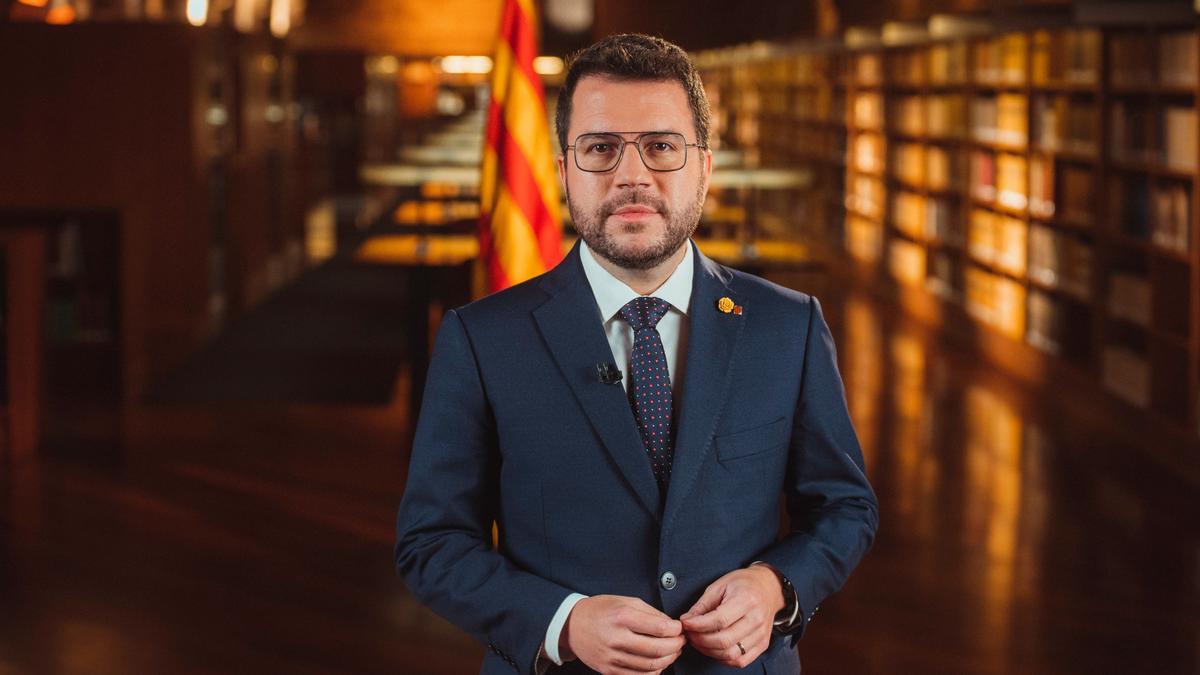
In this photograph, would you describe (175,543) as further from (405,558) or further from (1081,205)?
(1081,205)

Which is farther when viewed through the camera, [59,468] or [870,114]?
[870,114]

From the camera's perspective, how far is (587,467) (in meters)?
1.71

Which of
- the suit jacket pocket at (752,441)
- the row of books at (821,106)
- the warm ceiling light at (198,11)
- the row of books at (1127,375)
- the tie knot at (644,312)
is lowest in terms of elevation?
the row of books at (1127,375)

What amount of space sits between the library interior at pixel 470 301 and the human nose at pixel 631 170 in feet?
1.89

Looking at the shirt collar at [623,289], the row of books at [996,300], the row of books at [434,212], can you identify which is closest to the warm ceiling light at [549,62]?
the row of books at [434,212]

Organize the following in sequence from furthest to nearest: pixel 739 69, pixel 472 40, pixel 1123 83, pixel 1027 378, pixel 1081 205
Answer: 1. pixel 739 69
2. pixel 472 40
3. pixel 1027 378
4. pixel 1081 205
5. pixel 1123 83

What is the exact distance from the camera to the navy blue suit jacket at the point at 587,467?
5.56 feet

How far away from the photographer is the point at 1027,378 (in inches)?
361

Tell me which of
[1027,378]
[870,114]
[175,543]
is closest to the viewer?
[175,543]

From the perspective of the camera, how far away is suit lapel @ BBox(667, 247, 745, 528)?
66.2 inches

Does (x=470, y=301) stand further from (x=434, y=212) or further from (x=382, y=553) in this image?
(x=434, y=212)

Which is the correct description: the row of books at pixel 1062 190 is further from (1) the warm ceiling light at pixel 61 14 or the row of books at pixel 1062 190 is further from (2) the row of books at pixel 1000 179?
(1) the warm ceiling light at pixel 61 14

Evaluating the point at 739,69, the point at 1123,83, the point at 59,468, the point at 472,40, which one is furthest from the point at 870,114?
the point at 59,468

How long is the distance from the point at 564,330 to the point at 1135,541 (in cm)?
461
